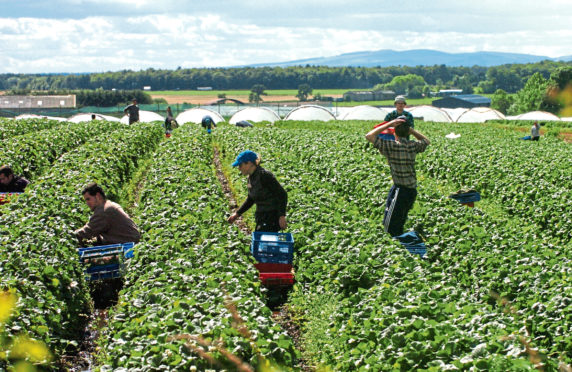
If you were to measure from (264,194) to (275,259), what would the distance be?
0.88 metres

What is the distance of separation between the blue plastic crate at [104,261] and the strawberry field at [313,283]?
19 cm

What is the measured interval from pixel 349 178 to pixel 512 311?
7303mm

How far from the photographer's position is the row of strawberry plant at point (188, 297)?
440 centimetres

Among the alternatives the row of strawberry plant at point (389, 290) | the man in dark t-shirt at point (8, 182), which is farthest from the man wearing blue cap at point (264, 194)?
the man in dark t-shirt at point (8, 182)

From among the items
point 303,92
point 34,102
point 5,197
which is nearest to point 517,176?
point 5,197

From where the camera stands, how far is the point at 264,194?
7883 mm

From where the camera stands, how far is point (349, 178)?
13430 millimetres

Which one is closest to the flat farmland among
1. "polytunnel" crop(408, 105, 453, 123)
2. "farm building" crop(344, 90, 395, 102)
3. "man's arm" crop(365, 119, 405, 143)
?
"farm building" crop(344, 90, 395, 102)

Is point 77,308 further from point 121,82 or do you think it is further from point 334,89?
point 121,82

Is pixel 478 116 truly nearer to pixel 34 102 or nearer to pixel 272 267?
pixel 272 267

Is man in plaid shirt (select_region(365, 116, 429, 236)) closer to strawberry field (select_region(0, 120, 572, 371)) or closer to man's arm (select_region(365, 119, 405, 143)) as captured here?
man's arm (select_region(365, 119, 405, 143))

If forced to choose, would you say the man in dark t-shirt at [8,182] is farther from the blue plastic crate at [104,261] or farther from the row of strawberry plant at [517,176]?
the row of strawberry plant at [517,176]

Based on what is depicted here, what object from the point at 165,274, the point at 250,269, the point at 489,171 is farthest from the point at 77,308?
the point at 489,171

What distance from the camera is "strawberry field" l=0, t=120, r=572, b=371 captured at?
4520 mm
